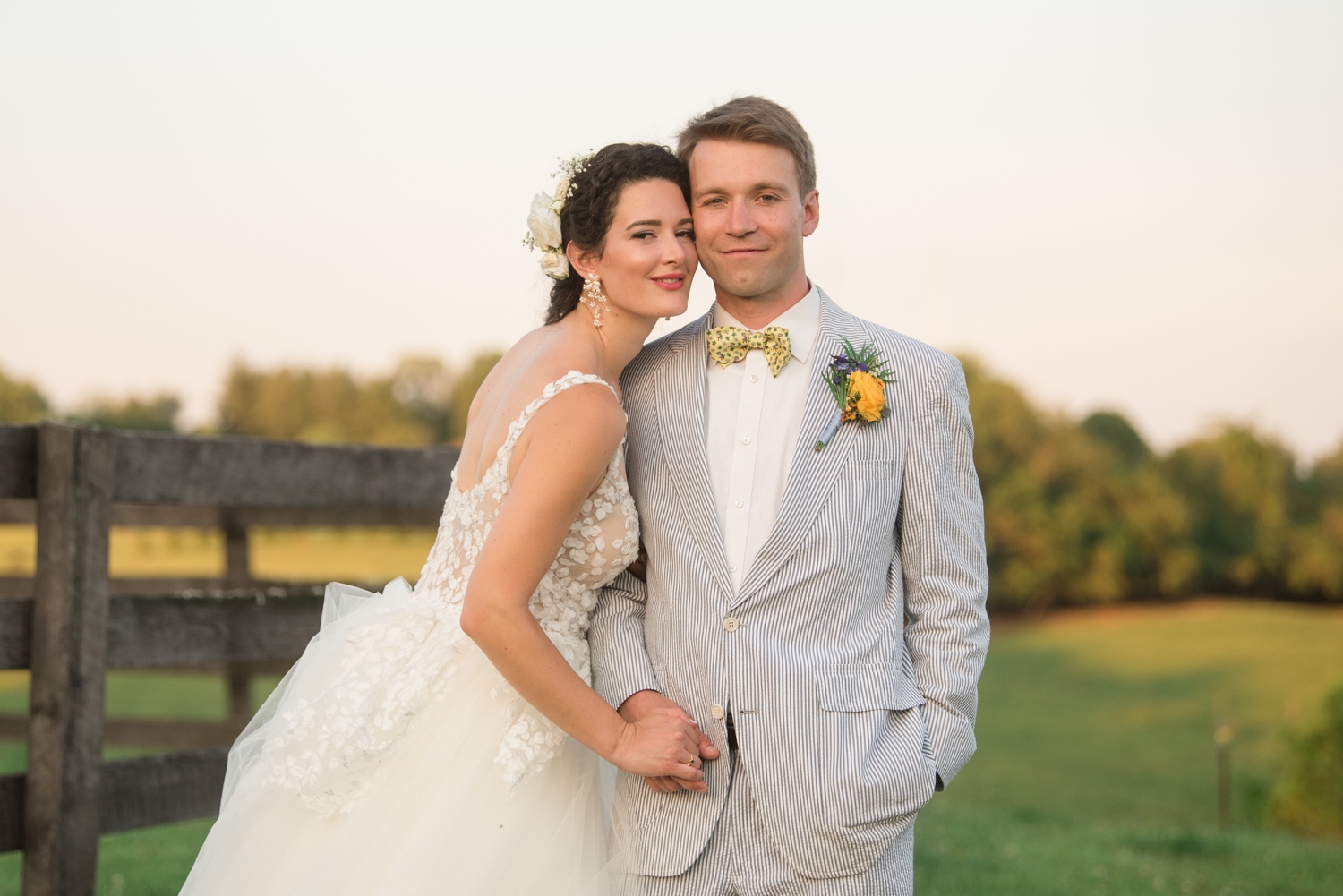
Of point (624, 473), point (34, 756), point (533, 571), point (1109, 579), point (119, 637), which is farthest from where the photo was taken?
point (1109, 579)

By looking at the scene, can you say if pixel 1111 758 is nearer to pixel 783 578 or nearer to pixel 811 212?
pixel 811 212

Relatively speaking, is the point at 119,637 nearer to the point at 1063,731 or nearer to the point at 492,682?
the point at 492,682

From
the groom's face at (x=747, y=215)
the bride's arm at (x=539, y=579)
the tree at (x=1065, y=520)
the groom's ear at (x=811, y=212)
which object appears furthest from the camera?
the tree at (x=1065, y=520)

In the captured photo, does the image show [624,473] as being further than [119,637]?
No

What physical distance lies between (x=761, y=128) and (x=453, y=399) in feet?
80.9

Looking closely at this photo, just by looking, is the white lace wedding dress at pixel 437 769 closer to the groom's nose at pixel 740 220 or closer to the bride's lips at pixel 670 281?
the bride's lips at pixel 670 281

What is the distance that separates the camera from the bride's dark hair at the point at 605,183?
109 inches

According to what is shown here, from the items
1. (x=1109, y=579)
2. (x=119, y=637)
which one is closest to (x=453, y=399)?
(x=1109, y=579)

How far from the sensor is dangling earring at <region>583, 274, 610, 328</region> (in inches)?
110

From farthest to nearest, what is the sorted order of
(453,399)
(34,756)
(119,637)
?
(453,399) < (119,637) < (34,756)

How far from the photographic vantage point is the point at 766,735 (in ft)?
8.11

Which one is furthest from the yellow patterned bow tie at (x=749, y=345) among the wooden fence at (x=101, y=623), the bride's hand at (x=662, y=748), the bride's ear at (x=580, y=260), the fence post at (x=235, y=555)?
the fence post at (x=235, y=555)

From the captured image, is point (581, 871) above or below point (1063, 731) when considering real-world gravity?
above

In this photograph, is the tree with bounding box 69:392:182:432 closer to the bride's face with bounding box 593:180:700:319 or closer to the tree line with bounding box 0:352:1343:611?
the tree line with bounding box 0:352:1343:611
